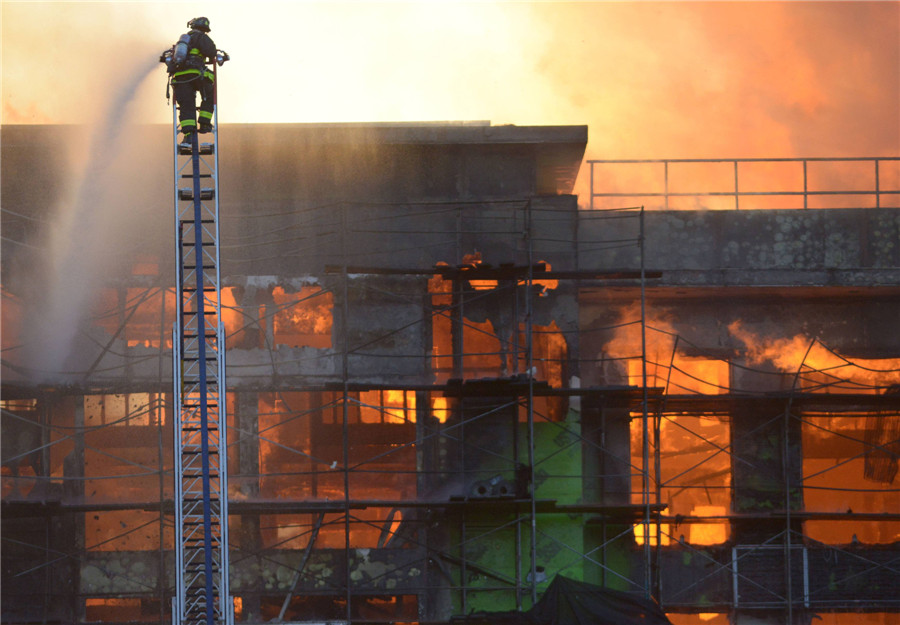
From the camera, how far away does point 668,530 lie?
1812 centimetres

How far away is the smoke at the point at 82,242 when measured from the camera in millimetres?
17500

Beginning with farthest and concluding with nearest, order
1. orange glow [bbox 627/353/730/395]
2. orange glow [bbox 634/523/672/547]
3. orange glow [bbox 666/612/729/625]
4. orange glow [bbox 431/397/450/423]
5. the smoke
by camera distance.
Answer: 1. orange glow [bbox 627/353/730/395]
2. orange glow [bbox 666/612/729/625]
3. orange glow [bbox 634/523/672/547]
4. orange glow [bbox 431/397/450/423]
5. the smoke

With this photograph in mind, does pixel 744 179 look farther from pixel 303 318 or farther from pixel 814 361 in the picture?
pixel 303 318

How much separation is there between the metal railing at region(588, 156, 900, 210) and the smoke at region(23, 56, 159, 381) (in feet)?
31.2

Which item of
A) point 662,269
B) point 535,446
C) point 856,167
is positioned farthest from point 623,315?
point 856,167

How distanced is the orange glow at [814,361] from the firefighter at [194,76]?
1092cm

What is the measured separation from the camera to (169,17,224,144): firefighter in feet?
46.0

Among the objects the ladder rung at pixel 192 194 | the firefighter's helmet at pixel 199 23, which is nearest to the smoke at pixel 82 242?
the firefighter's helmet at pixel 199 23

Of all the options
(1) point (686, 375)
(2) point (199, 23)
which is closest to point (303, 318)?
→ (2) point (199, 23)

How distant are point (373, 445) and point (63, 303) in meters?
6.45

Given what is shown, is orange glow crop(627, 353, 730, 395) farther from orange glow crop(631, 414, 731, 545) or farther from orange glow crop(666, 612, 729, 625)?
orange glow crop(666, 612, 729, 625)

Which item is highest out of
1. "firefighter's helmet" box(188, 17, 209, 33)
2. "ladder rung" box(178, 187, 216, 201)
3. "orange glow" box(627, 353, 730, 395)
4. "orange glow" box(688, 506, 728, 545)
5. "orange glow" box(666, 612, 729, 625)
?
"firefighter's helmet" box(188, 17, 209, 33)

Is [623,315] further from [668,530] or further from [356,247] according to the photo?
[356,247]

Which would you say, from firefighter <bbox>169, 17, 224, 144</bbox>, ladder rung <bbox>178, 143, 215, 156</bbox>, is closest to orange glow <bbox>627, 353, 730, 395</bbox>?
ladder rung <bbox>178, 143, 215, 156</bbox>
